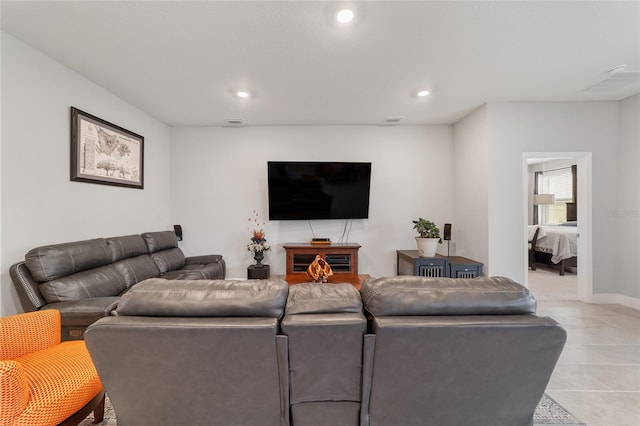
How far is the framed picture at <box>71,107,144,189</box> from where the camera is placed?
2.89 m

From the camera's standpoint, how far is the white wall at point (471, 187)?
3.81m

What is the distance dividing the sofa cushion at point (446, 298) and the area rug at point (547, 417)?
1016 millimetres

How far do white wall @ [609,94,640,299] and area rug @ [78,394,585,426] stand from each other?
311 cm

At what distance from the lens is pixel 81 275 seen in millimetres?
2408

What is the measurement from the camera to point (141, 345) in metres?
1.10

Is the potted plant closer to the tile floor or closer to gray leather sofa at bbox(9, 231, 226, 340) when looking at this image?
the tile floor

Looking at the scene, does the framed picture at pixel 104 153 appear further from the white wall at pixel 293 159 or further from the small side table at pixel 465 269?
the small side table at pixel 465 269

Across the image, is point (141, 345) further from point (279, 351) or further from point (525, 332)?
point (525, 332)

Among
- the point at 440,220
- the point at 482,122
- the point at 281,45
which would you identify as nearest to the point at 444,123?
the point at 482,122

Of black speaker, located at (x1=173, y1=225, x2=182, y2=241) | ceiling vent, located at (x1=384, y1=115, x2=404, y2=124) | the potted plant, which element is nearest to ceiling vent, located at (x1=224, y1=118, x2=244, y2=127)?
black speaker, located at (x1=173, y1=225, x2=182, y2=241)

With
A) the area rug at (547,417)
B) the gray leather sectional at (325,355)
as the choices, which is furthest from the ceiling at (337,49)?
the area rug at (547,417)

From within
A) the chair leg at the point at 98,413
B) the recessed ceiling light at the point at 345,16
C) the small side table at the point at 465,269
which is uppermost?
the recessed ceiling light at the point at 345,16

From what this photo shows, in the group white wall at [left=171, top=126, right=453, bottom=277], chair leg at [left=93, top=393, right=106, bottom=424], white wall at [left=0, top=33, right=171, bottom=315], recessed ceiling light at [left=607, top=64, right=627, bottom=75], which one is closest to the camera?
chair leg at [left=93, top=393, right=106, bottom=424]

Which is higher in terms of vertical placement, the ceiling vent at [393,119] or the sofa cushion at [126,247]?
the ceiling vent at [393,119]
